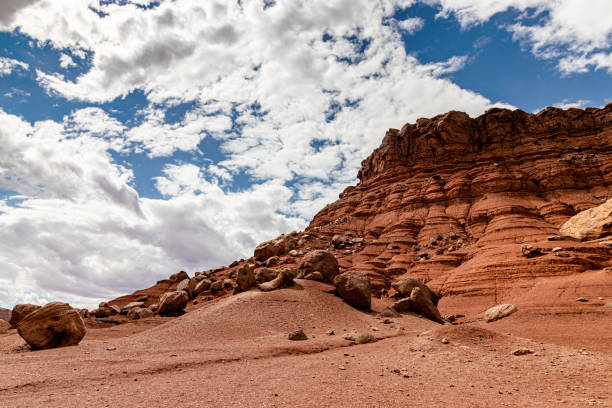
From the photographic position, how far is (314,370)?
10.6 m

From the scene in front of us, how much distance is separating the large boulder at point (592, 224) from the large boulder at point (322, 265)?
97.6 ft

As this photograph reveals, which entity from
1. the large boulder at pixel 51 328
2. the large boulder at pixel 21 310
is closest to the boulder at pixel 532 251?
the large boulder at pixel 51 328

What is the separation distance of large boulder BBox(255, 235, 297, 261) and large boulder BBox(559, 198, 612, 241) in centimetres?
3708

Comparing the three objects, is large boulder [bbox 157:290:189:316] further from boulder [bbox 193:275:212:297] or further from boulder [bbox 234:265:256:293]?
boulder [bbox 193:275:212:297]

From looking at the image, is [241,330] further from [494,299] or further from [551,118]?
[551,118]

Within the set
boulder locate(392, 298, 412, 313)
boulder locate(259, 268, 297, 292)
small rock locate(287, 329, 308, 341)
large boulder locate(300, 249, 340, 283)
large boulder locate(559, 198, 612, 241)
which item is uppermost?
large boulder locate(559, 198, 612, 241)

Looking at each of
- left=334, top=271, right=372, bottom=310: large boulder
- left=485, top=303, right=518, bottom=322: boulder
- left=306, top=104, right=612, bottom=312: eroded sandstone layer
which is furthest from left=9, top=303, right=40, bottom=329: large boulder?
left=485, top=303, right=518, bottom=322: boulder

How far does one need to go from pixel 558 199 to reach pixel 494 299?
1338 inches

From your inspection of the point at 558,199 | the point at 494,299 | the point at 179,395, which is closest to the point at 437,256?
the point at 494,299

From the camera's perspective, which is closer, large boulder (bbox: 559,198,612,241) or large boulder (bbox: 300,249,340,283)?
large boulder (bbox: 300,249,340,283)

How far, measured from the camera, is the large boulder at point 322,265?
30984 mm

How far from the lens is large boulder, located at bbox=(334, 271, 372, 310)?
2531 centimetres

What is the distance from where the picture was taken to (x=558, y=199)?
177 ft

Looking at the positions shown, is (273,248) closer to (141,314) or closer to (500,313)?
(141,314)
